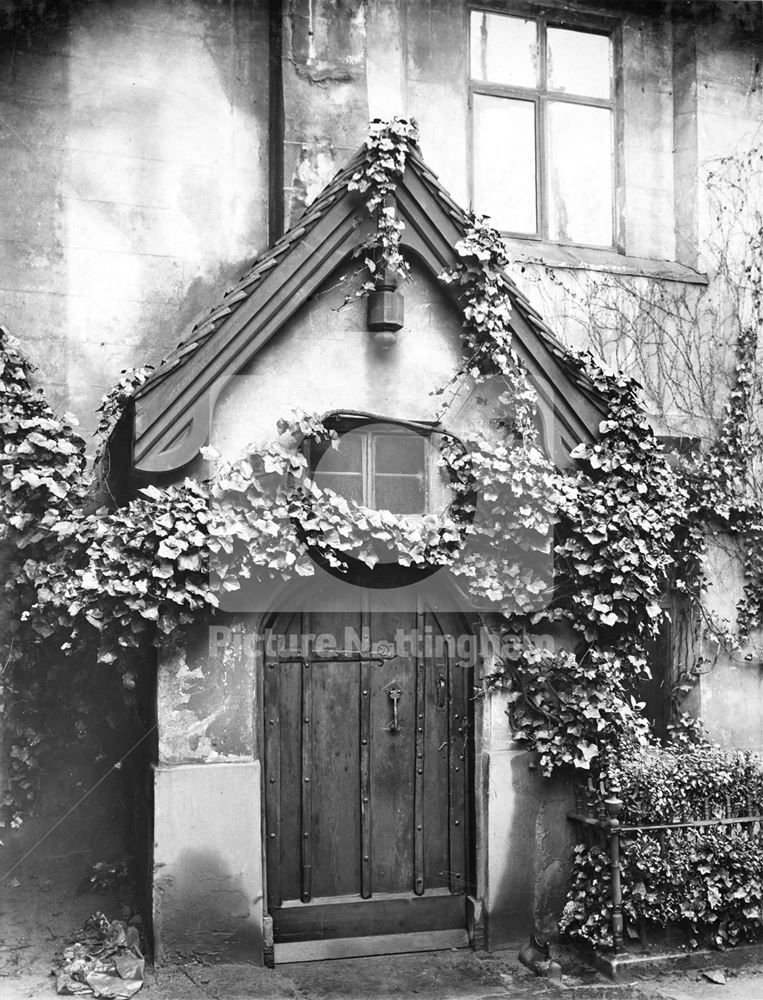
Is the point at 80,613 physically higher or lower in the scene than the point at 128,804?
higher

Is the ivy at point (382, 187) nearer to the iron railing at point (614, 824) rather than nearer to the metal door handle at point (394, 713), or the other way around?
the metal door handle at point (394, 713)

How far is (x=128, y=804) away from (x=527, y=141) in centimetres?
695

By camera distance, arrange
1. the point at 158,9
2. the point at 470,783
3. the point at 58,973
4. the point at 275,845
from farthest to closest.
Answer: the point at 158,9
the point at 470,783
the point at 275,845
the point at 58,973

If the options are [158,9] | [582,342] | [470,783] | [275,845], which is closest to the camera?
[275,845]

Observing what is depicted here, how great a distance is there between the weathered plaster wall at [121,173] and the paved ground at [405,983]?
4186mm

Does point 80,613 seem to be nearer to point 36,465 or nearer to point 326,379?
point 36,465

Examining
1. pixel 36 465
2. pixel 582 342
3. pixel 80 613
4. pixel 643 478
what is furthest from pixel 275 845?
pixel 582 342

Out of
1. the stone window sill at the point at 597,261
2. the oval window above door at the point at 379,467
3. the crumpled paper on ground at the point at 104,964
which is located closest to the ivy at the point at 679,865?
the oval window above door at the point at 379,467

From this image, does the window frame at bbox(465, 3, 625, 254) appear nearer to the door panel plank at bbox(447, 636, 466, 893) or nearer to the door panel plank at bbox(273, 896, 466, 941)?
the door panel plank at bbox(447, 636, 466, 893)

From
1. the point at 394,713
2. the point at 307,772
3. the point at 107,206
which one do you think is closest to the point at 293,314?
the point at 107,206

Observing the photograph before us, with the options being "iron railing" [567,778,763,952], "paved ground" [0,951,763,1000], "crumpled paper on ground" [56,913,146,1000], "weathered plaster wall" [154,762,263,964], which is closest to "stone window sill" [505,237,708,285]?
"iron railing" [567,778,763,952]

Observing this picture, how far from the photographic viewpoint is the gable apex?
666 cm

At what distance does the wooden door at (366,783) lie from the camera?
7.23 metres

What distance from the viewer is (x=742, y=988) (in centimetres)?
682
